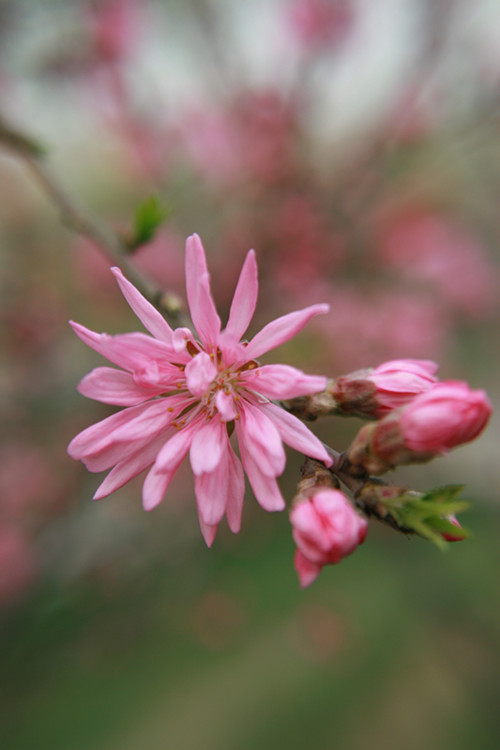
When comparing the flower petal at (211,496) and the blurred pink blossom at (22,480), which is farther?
the blurred pink blossom at (22,480)

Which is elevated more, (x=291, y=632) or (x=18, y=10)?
(x=18, y=10)

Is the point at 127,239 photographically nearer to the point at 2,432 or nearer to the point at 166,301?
the point at 166,301

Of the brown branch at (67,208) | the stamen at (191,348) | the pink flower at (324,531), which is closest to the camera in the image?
the pink flower at (324,531)

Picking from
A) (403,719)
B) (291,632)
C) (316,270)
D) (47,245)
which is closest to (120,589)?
(291,632)

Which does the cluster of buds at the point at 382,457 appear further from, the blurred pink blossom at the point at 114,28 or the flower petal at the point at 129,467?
the blurred pink blossom at the point at 114,28

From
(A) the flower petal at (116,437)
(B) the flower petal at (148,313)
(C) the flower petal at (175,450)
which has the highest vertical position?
(B) the flower petal at (148,313)

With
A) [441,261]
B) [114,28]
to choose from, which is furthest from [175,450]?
[114,28]

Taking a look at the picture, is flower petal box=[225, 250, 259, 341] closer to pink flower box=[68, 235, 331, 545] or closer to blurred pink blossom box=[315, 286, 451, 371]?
pink flower box=[68, 235, 331, 545]

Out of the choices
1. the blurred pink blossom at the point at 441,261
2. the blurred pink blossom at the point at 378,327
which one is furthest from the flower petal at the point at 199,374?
the blurred pink blossom at the point at 441,261

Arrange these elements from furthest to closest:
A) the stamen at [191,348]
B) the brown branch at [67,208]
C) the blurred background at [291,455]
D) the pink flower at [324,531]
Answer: the blurred background at [291,455]
the brown branch at [67,208]
the stamen at [191,348]
the pink flower at [324,531]
